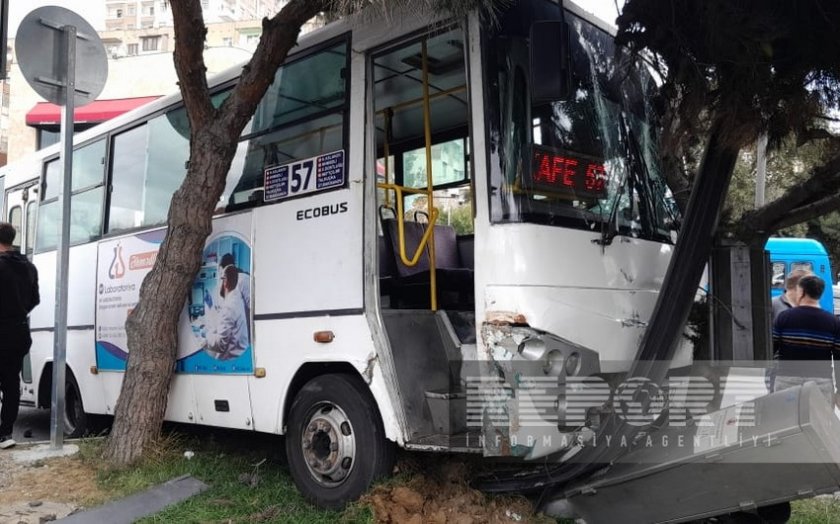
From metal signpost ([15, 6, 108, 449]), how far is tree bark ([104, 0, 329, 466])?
27.8 inches

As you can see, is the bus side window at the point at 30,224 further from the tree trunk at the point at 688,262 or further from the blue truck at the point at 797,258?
the blue truck at the point at 797,258

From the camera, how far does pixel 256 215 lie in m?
5.18

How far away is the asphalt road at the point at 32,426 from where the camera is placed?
7.64m

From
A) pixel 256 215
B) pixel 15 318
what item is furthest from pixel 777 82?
pixel 15 318

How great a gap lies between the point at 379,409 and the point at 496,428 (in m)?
0.77

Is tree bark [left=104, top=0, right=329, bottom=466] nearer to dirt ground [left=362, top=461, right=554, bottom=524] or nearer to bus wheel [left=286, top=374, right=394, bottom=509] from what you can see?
bus wheel [left=286, top=374, right=394, bottom=509]

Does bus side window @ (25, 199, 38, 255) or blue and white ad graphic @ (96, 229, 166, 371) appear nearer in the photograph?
blue and white ad graphic @ (96, 229, 166, 371)

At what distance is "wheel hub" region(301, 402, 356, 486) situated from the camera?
4.35 m

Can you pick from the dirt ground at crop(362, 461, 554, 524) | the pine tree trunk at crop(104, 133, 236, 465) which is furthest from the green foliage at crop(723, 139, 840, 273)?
the pine tree trunk at crop(104, 133, 236, 465)

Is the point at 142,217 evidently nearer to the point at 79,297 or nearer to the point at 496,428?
the point at 79,297

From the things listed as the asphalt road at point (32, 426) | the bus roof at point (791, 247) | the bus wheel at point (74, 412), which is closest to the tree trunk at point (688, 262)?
the bus wheel at point (74, 412)

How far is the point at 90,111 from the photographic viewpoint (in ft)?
72.8

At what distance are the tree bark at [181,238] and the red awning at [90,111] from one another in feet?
57.6

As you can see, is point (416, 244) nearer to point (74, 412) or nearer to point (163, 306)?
point (163, 306)
